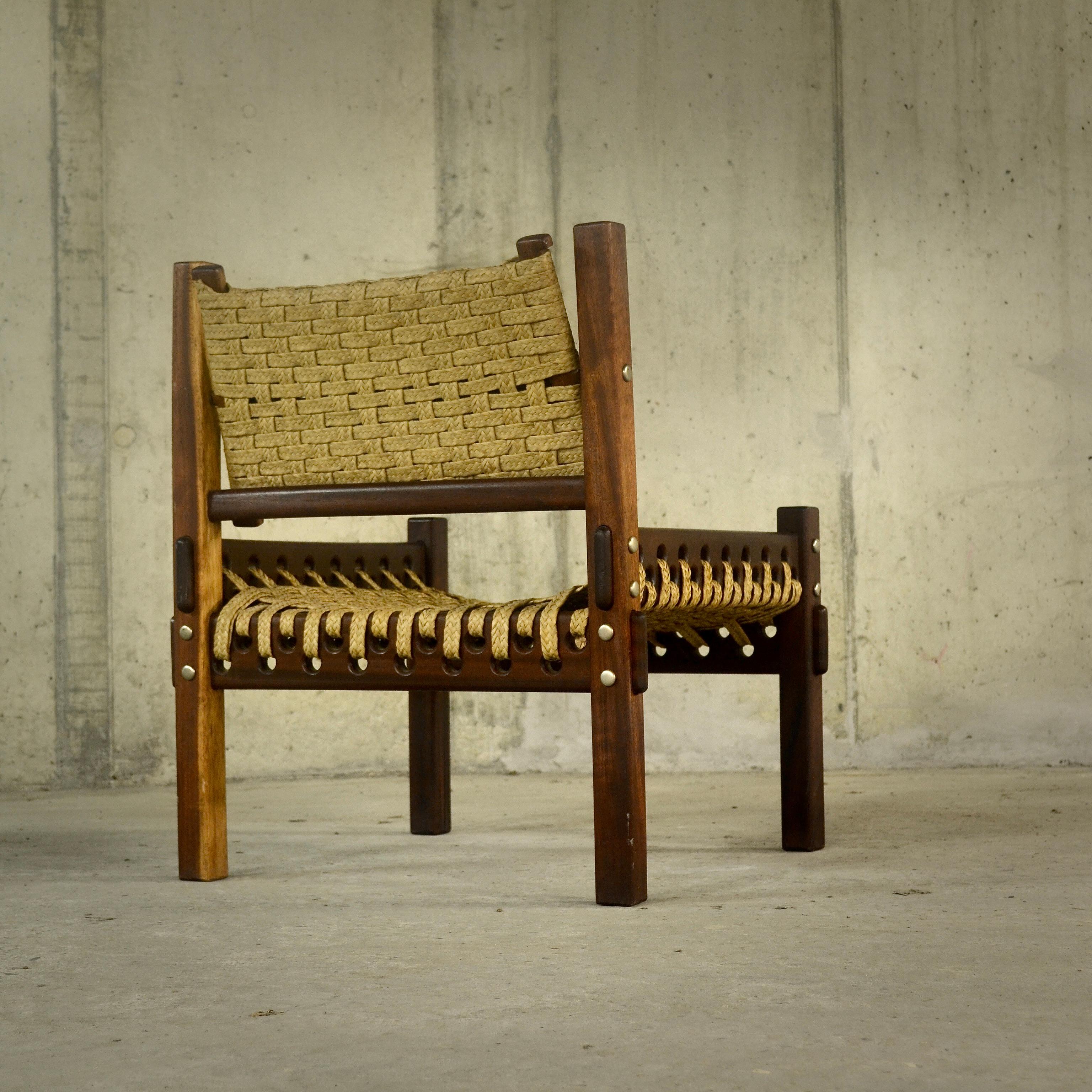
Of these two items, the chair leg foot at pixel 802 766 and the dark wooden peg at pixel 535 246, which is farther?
the chair leg foot at pixel 802 766

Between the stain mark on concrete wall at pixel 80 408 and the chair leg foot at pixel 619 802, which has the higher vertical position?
the stain mark on concrete wall at pixel 80 408

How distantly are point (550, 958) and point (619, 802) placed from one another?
0.40 meters

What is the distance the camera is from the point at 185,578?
7.95ft

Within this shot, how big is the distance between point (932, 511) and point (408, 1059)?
10.1 feet

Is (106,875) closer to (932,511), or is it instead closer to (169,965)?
(169,965)

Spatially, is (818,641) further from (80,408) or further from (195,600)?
(80,408)

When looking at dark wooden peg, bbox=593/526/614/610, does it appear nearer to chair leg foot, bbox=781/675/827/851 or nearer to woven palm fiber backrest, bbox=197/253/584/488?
woven palm fiber backrest, bbox=197/253/584/488

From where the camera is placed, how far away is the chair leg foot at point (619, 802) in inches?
84.0


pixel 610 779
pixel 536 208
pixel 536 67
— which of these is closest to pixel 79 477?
pixel 536 208

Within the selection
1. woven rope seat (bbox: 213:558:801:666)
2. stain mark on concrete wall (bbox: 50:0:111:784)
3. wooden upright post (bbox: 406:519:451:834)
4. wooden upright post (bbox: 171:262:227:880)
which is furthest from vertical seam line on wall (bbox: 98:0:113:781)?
wooden upright post (bbox: 171:262:227:880)

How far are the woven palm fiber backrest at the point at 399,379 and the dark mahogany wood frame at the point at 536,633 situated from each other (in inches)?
1.5

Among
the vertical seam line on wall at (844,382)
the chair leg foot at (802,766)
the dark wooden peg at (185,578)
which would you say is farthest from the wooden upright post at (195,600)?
the vertical seam line on wall at (844,382)

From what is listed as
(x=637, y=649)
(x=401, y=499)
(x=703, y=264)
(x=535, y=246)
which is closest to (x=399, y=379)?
(x=401, y=499)

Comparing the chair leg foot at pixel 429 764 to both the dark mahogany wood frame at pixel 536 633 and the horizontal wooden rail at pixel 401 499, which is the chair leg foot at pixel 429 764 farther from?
the horizontal wooden rail at pixel 401 499
